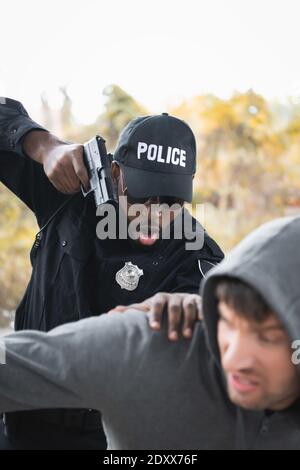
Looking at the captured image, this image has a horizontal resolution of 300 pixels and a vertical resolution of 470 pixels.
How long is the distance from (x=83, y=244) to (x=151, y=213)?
25cm

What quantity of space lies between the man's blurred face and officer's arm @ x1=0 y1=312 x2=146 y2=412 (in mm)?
219

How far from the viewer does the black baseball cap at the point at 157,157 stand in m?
2.25

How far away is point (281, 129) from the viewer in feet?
25.8

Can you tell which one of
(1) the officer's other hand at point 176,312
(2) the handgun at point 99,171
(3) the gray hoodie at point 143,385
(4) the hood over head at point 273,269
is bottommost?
(3) the gray hoodie at point 143,385

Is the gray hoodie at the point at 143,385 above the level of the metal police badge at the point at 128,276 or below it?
below

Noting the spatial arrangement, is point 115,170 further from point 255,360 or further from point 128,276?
point 255,360

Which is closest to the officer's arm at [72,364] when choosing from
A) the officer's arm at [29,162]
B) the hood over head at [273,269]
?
the hood over head at [273,269]

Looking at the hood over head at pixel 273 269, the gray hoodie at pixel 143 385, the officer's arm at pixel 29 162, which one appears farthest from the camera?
the officer's arm at pixel 29 162

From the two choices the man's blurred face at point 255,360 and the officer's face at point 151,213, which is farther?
the officer's face at point 151,213

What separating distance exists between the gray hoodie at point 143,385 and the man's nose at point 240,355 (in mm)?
98

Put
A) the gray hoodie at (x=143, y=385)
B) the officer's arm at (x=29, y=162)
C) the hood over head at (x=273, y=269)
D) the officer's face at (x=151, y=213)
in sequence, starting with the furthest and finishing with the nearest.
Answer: the officer's arm at (x=29, y=162) → the officer's face at (x=151, y=213) → the gray hoodie at (x=143, y=385) → the hood over head at (x=273, y=269)

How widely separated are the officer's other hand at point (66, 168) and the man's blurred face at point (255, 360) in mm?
1001

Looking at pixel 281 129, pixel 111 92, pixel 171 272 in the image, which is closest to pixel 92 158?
pixel 171 272

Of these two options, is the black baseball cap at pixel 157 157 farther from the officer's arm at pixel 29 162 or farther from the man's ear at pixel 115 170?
the officer's arm at pixel 29 162
